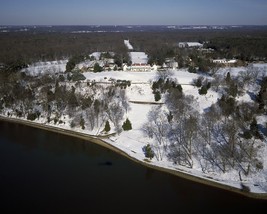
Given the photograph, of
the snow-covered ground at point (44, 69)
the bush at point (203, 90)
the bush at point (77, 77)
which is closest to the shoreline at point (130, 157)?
the bush at point (77, 77)

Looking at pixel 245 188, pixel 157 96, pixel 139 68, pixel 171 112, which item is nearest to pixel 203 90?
pixel 157 96

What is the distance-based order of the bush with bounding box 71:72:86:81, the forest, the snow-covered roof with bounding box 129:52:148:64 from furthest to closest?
the snow-covered roof with bounding box 129:52:148:64, the bush with bounding box 71:72:86:81, the forest

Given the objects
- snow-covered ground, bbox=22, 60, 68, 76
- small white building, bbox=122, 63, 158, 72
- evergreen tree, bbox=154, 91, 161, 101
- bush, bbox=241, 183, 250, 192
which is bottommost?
bush, bbox=241, 183, 250, 192

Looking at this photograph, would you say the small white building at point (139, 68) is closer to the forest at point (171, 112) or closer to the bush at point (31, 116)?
the forest at point (171, 112)

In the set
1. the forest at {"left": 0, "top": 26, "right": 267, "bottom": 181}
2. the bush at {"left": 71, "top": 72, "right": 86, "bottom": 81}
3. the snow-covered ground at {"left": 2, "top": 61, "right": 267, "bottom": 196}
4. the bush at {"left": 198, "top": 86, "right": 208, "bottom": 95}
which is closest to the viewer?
the snow-covered ground at {"left": 2, "top": 61, "right": 267, "bottom": 196}

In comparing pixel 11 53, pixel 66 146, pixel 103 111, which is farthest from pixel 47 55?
pixel 66 146

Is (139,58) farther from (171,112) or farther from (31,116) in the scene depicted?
(31,116)

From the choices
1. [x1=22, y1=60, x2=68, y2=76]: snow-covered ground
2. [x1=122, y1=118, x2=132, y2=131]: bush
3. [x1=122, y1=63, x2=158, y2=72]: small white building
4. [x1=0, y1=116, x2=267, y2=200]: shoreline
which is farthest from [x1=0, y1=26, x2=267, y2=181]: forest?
[x1=122, y1=63, x2=158, y2=72]: small white building

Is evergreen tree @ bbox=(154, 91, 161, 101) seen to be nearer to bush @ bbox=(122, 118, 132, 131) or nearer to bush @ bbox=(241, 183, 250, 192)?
bush @ bbox=(122, 118, 132, 131)

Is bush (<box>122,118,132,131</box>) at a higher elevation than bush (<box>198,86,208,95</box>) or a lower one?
lower
